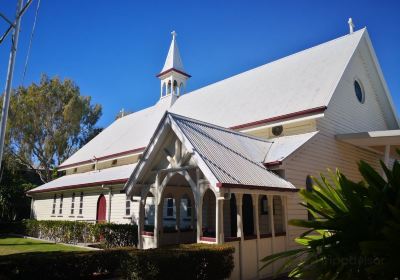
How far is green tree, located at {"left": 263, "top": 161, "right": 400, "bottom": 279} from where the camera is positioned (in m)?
3.82

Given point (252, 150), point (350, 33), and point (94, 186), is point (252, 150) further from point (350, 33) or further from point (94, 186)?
point (94, 186)

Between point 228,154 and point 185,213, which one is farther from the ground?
point 228,154

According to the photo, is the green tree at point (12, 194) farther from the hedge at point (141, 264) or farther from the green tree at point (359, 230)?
the green tree at point (359, 230)

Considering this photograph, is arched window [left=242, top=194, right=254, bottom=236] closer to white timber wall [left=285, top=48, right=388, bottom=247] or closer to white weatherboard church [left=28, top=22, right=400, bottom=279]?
white weatherboard church [left=28, top=22, right=400, bottom=279]

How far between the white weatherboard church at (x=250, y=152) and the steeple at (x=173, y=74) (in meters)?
3.98

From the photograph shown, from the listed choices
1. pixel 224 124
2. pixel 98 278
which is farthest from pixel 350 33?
pixel 98 278

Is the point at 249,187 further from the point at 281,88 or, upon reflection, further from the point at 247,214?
the point at 281,88

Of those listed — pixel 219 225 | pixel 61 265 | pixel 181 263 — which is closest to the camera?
pixel 181 263

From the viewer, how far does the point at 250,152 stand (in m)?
13.5

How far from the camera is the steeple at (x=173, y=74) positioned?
1283 inches

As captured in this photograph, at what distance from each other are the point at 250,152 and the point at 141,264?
262 inches

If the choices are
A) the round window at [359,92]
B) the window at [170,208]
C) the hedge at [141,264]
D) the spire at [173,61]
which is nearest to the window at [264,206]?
the hedge at [141,264]

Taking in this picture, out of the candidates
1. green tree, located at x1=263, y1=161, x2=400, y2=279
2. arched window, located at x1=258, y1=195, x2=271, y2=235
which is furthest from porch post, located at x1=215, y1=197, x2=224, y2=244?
green tree, located at x1=263, y1=161, x2=400, y2=279

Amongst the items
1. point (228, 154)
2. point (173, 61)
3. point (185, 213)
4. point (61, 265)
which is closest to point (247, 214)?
point (228, 154)
